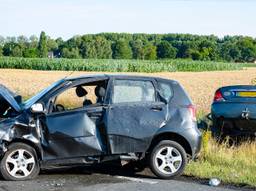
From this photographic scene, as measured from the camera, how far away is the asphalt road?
23.8 ft

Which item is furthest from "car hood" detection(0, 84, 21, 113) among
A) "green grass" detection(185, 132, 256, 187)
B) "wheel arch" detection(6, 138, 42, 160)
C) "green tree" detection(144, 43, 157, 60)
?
"green tree" detection(144, 43, 157, 60)

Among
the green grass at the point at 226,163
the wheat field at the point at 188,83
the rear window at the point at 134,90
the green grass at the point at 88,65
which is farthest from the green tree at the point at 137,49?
the rear window at the point at 134,90

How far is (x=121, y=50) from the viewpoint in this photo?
132125 millimetres

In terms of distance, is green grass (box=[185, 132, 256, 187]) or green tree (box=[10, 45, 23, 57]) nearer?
green grass (box=[185, 132, 256, 187])

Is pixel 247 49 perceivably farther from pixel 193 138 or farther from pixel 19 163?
pixel 19 163

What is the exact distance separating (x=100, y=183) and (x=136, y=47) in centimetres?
13278

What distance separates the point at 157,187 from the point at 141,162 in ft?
3.63

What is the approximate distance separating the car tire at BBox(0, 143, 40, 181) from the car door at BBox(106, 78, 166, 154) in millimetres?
1141

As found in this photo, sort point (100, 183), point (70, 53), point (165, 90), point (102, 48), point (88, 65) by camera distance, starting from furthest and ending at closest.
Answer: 1. point (102, 48)
2. point (70, 53)
3. point (88, 65)
4. point (165, 90)
5. point (100, 183)

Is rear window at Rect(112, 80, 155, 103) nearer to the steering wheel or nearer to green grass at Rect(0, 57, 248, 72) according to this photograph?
the steering wheel

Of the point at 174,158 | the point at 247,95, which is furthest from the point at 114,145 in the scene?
the point at 247,95

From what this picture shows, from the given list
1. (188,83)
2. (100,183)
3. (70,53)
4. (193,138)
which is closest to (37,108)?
(100,183)

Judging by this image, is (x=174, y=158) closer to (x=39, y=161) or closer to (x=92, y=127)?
(x=92, y=127)

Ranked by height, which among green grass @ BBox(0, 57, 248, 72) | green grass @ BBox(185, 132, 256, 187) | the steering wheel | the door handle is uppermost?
green grass @ BBox(0, 57, 248, 72)
